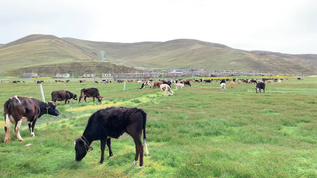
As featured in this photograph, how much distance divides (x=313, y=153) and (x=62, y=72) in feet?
430

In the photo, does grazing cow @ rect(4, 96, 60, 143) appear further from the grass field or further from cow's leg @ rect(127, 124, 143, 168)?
cow's leg @ rect(127, 124, 143, 168)

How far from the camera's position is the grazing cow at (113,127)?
681 centimetres

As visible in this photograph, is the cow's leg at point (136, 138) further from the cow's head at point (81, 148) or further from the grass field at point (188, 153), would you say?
the cow's head at point (81, 148)

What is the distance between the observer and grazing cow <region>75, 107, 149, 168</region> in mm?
6808

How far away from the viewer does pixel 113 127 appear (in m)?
7.05

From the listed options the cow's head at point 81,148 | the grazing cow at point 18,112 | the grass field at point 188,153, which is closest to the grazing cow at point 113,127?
the cow's head at point 81,148

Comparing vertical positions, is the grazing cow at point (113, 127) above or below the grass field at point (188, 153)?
above

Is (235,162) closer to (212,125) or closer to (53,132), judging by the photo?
(212,125)

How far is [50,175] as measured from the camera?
606cm

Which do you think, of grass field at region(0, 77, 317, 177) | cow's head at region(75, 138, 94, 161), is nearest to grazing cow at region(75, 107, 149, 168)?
cow's head at region(75, 138, 94, 161)

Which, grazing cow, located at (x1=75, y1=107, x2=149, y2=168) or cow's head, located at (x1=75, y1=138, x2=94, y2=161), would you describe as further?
cow's head, located at (x1=75, y1=138, x2=94, y2=161)

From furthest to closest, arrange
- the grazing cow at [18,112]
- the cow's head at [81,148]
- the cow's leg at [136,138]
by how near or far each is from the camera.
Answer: the grazing cow at [18,112] → the cow's head at [81,148] → the cow's leg at [136,138]

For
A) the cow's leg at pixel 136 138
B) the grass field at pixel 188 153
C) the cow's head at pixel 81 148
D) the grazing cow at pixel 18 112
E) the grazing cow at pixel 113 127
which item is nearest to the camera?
the grass field at pixel 188 153

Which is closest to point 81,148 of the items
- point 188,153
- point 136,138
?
point 136,138
